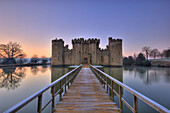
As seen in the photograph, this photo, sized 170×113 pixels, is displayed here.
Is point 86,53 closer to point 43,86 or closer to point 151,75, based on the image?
point 151,75

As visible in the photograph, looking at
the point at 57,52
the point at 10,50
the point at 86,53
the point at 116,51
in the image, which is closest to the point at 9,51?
the point at 10,50

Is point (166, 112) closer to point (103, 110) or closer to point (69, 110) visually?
point (103, 110)

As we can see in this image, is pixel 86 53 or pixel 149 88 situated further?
pixel 86 53

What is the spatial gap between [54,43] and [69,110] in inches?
1410

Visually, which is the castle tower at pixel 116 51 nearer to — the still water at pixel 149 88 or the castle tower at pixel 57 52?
the still water at pixel 149 88

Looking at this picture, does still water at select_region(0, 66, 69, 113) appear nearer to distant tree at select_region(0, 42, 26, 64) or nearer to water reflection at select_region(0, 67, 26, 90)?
water reflection at select_region(0, 67, 26, 90)

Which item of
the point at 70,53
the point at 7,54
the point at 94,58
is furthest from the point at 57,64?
the point at 7,54

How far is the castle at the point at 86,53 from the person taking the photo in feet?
108

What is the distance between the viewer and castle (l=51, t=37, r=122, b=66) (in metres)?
33.0

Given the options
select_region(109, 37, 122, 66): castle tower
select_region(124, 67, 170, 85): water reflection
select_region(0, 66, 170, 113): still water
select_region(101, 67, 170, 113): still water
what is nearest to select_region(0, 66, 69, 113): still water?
select_region(0, 66, 170, 113): still water

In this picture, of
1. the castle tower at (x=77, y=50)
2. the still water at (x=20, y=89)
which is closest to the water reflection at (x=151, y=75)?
the still water at (x=20, y=89)

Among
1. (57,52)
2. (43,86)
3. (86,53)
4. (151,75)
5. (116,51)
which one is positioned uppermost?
(116,51)

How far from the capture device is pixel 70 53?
36.6 metres

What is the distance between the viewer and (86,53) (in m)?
33.1
